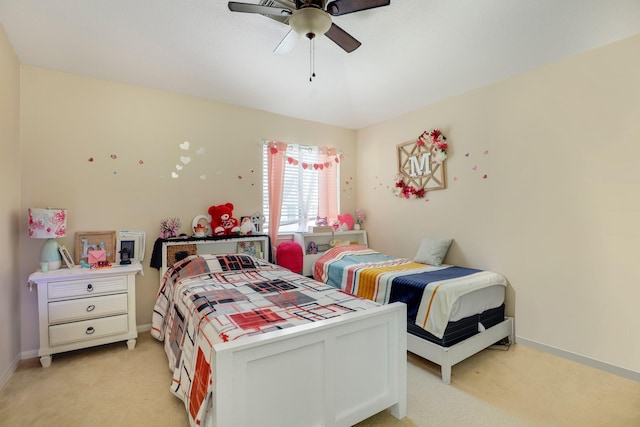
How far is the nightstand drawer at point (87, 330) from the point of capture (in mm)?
2395

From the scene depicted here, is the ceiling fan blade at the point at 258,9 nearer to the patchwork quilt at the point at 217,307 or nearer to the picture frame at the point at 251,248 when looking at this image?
the patchwork quilt at the point at 217,307

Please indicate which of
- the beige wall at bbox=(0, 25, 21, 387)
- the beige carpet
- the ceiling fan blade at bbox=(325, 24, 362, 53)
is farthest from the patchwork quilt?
the ceiling fan blade at bbox=(325, 24, 362, 53)

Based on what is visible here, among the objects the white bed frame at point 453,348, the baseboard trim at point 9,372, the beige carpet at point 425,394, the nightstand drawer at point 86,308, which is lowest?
the beige carpet at point 425,394

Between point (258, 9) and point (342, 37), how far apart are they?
60 centimetres

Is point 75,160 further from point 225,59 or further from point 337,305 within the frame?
point 337,305

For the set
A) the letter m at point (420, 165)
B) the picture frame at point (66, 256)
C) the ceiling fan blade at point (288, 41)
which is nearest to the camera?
the ceiling fan blade at point (288, 41)

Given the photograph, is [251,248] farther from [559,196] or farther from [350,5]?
[559,196]

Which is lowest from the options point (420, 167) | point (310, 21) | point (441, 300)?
point (441, 300)

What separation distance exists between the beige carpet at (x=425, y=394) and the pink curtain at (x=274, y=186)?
6.00 ft

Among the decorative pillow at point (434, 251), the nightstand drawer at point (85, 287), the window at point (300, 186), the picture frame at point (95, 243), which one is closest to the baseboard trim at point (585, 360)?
the decorative pillow at point (434, 251)

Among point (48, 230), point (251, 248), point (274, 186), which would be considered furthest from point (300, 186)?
point (48, 230)

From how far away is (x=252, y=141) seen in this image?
3766 millimetres

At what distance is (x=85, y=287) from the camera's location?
2516 mm

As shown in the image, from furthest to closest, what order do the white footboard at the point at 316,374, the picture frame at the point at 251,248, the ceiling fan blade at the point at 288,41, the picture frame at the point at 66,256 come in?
the picture frame at the point at 251,248, the picture frame at the point at 66,256, the ceiling fan blade at the point at 288,41, the white footboard at the point at 316,374
